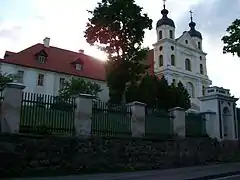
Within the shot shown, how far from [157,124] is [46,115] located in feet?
19.1

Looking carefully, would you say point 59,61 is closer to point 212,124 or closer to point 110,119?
point 212,124

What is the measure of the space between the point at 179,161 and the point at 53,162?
22.2 ft

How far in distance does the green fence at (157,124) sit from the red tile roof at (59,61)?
76.4ft

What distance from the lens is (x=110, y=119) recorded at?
14469 mm

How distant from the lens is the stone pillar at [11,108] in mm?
11430

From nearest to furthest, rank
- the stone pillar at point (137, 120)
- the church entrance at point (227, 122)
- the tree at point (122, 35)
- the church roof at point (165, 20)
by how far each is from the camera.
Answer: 1. the stone pillar at point (137, 120)
2. the church entrance at point (227, 122)
3. the tree at point (122, 35)
4. the church roof at point (165, 20)

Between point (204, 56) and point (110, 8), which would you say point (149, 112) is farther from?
point (204, 56)

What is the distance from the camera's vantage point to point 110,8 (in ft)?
79.0

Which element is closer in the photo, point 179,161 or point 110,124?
point 110,124

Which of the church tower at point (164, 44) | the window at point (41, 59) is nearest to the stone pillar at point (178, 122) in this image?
the window at point (41, 59)

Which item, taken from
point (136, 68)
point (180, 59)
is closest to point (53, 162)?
point (136, 68)

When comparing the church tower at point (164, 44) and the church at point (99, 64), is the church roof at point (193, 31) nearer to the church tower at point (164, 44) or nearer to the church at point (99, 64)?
the church at point (99, 64)

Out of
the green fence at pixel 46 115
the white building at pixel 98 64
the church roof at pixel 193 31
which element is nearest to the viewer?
the green fence at pixel 46 115

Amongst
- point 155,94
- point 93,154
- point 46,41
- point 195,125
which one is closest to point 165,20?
point 46,41
